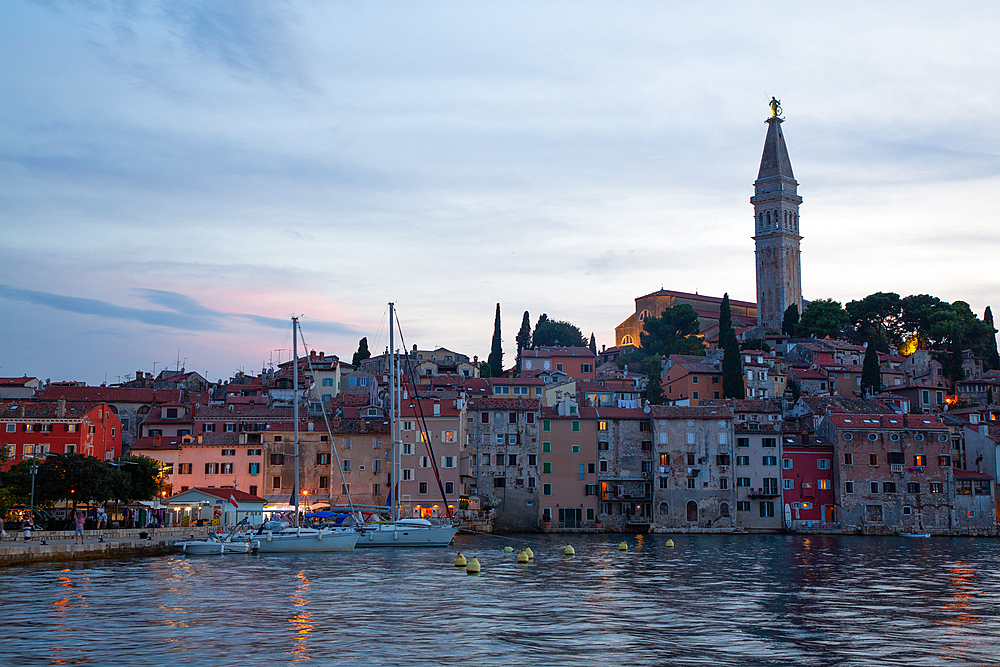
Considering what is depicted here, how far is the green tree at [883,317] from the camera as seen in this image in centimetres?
13238

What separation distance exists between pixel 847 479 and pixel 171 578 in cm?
5836

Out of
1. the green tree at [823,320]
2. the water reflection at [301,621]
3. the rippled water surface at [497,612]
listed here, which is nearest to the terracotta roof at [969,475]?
the rippled water surface at [497,612]

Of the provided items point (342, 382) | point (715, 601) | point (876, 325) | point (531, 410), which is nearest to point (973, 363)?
point (876, 325)

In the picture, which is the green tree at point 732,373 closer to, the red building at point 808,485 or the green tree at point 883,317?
the red building at point 808,485

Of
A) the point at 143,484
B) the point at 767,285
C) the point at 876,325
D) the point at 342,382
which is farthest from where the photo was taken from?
the point at 767,285

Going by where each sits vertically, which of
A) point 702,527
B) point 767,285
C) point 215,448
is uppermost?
point 767,285

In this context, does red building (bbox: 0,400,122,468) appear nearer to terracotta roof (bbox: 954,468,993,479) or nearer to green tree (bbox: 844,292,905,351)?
terracotta roof (bbox: 954,468,993,479)

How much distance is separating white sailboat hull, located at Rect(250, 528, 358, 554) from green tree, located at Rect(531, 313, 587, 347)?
87.2 meters

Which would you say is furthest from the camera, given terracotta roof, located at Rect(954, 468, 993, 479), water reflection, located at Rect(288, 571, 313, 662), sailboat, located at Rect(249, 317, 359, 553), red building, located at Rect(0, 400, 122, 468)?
terracotta roof, located at Rect(954, 468, 993, 479)

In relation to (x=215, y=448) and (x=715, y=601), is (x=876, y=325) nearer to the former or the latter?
(x=215, y=448)

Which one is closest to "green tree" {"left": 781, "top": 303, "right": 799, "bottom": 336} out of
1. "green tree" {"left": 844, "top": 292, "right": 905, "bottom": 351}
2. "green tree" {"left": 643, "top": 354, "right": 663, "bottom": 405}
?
"green tree" {"left": 844, "top": 292, "right": 905, "bottom": 351}

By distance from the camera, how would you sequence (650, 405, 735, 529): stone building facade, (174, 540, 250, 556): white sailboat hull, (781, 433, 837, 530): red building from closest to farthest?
1. (174, 540, 250, 556): white sailboat hull
2. (650, 405, 735, 529): stone building facade
3. (781, 433, 837, 530): red building

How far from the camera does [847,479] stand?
8044cm

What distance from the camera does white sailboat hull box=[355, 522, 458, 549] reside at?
187 ft
